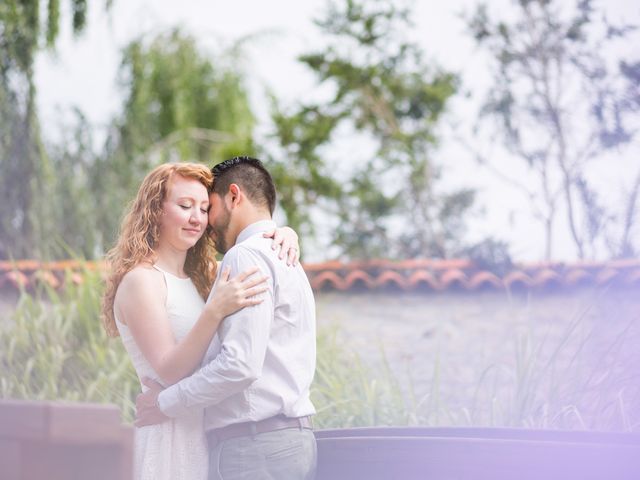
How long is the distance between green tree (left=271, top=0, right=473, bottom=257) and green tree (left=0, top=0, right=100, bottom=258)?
4.80 meters

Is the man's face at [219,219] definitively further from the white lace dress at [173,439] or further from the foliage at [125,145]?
the foliage at [125,145]

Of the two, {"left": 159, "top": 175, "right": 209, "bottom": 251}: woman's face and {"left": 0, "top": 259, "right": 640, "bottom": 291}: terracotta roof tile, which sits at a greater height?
{"left": 159, "top": 175, "right": 209, "bottom": 251}: woman's face

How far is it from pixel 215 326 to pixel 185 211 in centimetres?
42

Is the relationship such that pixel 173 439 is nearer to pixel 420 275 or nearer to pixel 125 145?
pixel 420 275

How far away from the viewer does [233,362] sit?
207cm

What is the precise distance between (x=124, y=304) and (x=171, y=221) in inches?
10.0

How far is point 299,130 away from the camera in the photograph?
47.6 feet

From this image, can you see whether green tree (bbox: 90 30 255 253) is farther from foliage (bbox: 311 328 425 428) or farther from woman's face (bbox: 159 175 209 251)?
woman's face (bbox: 159 175 209 251)

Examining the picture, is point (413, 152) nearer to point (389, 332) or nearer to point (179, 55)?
point (179, 55)

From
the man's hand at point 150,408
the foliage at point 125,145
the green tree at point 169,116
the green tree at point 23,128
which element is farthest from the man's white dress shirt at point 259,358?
the green tree at point 169,116

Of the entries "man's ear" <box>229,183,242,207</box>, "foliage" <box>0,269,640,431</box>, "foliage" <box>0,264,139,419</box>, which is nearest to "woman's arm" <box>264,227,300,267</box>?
"man's ear" <box>229,183,242,207</box>

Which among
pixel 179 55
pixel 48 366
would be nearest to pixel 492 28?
pixel 179 55

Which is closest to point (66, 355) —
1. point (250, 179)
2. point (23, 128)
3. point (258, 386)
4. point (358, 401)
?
point (358, 401)

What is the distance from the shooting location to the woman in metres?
2.21
